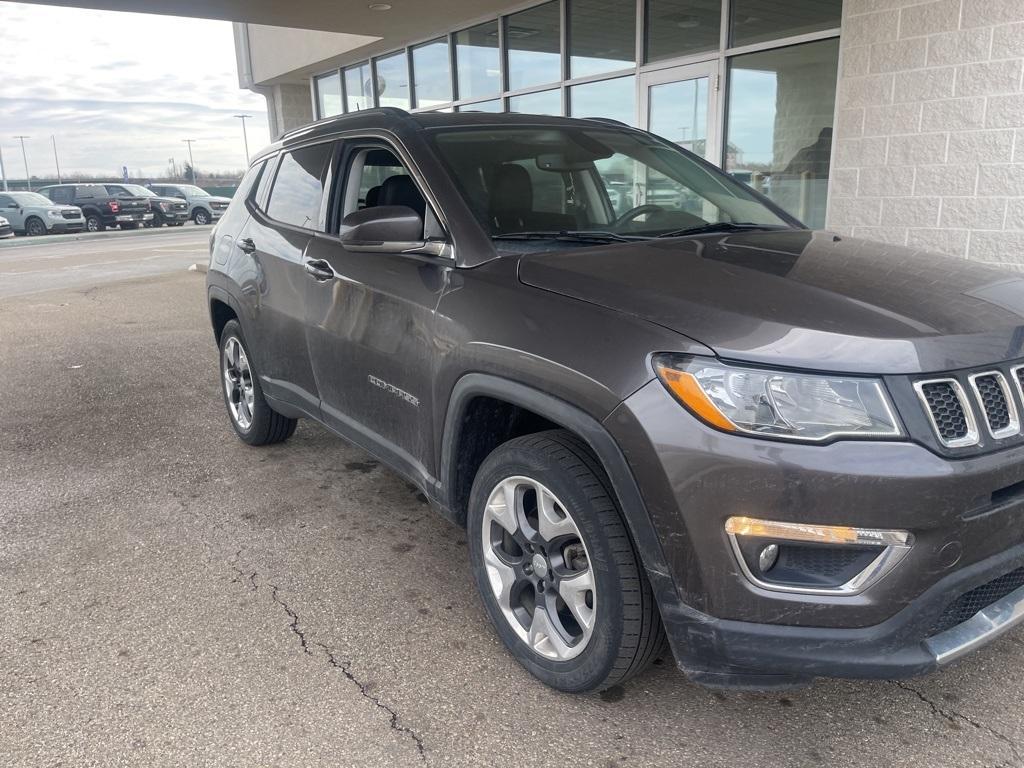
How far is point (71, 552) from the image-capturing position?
3578 mm

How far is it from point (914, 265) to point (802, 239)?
1.58 ft

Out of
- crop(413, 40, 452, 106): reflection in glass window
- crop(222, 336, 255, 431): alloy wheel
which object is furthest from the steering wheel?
crop(413, 40, 452, 106): reflection in glass window

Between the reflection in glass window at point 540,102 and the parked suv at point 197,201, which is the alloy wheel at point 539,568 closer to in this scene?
the reflection in glass window at point 540,102

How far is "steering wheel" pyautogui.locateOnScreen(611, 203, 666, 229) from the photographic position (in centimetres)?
323

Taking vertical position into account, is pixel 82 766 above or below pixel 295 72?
below

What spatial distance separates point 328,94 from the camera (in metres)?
16.0

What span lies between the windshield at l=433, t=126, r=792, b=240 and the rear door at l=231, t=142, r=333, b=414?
3.02ft

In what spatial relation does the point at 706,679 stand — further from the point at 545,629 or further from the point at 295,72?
the point at 295,72

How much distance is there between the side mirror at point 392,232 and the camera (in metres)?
2.85

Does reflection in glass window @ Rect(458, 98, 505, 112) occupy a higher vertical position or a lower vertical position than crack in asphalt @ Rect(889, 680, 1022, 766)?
higher

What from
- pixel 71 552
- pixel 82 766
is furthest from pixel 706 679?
pixel 71 552

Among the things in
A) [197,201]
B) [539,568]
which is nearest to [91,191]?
[197,201]

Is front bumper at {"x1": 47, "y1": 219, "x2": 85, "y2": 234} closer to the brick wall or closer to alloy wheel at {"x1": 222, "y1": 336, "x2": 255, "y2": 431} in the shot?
alloy wheel at {"x1": 222, "y1": 336, "x2": 255, "y2": 431}

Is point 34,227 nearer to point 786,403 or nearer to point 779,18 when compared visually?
point 779,18
